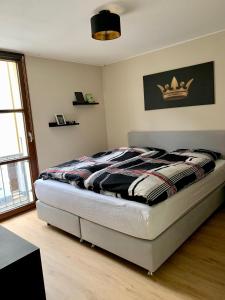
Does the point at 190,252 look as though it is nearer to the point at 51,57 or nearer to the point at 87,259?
the point at 87,259

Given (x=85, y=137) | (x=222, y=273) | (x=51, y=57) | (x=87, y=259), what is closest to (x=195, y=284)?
(x=222, y=273)

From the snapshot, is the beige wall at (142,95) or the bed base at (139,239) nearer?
the bed base at (139,239)

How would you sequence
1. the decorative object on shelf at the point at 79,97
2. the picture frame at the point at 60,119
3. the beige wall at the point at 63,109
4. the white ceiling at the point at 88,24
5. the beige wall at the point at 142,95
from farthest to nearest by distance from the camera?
1. the decorative object on shelf at the point at 79,97
2. the picture frame at the point at 60,119
3. the beige wall at the point at 63,109
4. the beige wall at the point at 142,95
5. the white ceiling at the point at 88,24

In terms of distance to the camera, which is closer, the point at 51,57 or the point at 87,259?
the point at 87,259

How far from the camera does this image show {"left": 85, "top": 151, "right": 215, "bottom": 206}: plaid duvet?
1906mm

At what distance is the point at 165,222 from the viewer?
1916 millimetres

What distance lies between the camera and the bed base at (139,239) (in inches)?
72.6

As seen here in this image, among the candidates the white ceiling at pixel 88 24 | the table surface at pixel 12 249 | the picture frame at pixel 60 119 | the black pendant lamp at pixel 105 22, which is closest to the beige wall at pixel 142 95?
the white ceiling at pixel 88 24

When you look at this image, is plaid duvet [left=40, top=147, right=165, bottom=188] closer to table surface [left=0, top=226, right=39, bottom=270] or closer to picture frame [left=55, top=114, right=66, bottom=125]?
picture frame [left=55, top=114, right=66, bottom=125]

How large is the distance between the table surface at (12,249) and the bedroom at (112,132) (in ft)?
2.65

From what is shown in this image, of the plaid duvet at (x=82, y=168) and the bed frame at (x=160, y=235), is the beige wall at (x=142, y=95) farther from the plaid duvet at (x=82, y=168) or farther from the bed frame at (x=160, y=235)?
the plaid duvet at (x=82, y=168)

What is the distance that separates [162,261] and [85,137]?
2.77m

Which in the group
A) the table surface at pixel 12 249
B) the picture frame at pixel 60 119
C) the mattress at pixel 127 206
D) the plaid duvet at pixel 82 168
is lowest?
the mattress at pixel 127 206

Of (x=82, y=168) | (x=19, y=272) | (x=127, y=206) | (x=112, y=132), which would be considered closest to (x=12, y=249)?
(x=19, y=272)
